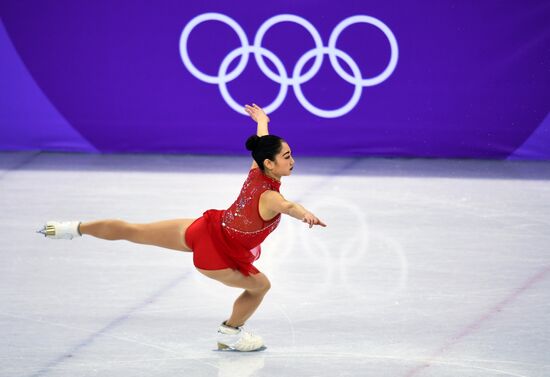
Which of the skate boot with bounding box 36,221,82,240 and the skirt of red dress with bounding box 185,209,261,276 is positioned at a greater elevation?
the skirt of red dress with bounding box 185,209,261,276

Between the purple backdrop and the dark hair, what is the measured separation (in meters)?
5.46

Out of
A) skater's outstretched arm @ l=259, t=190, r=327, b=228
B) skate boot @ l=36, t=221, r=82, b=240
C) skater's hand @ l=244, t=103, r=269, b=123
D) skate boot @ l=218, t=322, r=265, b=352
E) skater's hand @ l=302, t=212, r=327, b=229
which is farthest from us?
skater's hand @ l=244, t=103, r=269, b=123

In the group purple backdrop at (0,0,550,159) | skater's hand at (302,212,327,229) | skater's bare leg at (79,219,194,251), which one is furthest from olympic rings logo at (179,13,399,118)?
skater's hand at (302,212,327,229)

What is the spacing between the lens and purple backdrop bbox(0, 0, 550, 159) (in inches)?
444

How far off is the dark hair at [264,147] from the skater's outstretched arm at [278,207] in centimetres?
22

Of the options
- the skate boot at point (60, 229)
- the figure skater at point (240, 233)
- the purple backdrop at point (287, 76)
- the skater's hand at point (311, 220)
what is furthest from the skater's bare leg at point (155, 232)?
the purple backdrop at point (287, 76)

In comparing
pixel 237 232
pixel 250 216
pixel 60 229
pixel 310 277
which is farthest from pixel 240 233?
pixel 310 277

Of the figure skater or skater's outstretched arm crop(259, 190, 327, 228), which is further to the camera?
the figure skater

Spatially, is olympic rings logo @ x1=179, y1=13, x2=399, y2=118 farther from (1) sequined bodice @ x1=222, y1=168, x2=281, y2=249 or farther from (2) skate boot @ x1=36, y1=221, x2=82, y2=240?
(1) sequined bodice @ x1=222, y1=168, x2=281, y2=249

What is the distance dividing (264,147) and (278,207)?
1.36ft

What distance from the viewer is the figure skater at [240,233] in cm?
598

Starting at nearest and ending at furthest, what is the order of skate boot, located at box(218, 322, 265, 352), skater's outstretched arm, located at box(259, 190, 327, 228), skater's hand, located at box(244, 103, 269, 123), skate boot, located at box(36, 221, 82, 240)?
skater's outstretched arm, located at box(259, 190, 327, 228) → skate boot, located at box(218, 322, 265, 352) → skate boot, located at box(36, 221, 82, 240) → skater's hand, located at box(244, 103, 269, 123)

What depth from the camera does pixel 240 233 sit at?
6.02 meters

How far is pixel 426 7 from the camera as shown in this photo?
1127cm
